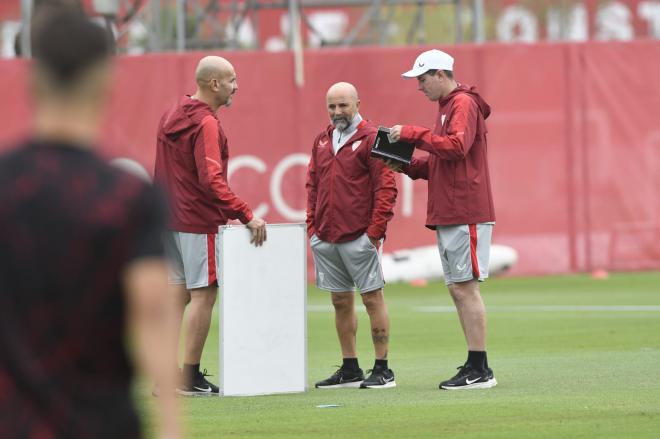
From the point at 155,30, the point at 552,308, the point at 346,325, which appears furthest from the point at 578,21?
the point at 346,325

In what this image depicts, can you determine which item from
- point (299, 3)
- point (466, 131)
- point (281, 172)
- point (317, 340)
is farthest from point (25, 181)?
point (299, 3)

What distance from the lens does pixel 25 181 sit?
2.90 meters

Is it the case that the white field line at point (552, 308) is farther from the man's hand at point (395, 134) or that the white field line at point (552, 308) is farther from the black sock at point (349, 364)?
the man's hand at point (395, 134)

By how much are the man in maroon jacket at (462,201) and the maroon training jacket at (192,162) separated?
3.70 feet

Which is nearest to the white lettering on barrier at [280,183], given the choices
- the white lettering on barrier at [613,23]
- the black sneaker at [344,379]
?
the black sneaker at [344,379]

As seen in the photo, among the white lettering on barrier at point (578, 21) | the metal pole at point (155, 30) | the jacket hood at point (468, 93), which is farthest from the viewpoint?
the white lettering on barrier at point (578, 21)

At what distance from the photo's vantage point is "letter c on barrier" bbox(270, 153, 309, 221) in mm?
18516

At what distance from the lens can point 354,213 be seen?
30.4 ft

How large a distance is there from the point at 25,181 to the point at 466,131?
613 centimetres

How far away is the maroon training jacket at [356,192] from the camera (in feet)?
30.3

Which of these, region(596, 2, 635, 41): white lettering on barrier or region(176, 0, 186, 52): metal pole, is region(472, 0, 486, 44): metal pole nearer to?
region(176, 0, 186, 52): metal pole

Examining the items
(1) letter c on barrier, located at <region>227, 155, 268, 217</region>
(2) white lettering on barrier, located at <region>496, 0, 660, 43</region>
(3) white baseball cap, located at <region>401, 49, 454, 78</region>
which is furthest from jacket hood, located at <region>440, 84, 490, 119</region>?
(2) white lettering on barrier, located at <region>496, 0, 660, 43</region>

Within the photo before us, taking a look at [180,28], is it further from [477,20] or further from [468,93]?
[468,93]

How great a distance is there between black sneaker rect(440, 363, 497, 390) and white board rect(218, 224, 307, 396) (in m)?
0.93
